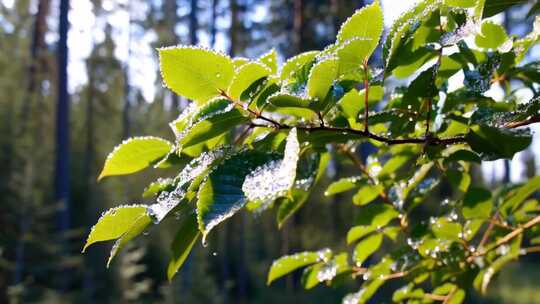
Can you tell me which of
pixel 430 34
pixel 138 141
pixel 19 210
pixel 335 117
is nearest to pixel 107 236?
pixel 138 141

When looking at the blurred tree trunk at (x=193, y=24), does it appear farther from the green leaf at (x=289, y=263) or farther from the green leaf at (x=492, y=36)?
the green leaf at (x=492, y=36)

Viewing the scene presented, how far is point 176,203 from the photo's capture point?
1.58ft

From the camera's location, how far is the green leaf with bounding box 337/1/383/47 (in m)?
0.50

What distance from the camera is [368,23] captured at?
1.66 ft

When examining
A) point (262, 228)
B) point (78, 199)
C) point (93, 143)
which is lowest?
point (262, 228)

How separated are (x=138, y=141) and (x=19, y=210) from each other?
8550 millimetres

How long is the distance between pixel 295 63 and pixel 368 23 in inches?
4.2

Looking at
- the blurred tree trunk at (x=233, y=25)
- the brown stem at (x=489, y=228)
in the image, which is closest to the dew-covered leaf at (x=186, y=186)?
the brown stem at (x=489, y=228)

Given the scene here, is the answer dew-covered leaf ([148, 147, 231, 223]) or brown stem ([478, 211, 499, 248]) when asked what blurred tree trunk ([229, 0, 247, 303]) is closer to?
brown stem ([478, 211, 499, 248])

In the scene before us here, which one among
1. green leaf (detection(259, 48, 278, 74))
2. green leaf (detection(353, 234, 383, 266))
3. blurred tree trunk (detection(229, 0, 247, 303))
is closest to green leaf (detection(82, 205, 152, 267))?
green leaf (detection(259, 48, 278, 74))

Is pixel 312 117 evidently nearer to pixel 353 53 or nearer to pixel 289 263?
pixel 353 53

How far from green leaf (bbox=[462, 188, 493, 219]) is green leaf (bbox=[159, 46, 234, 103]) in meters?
0.51

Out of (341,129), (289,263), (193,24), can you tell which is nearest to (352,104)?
(341,129)

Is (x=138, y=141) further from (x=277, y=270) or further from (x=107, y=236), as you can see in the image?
(x=277, y=270)
